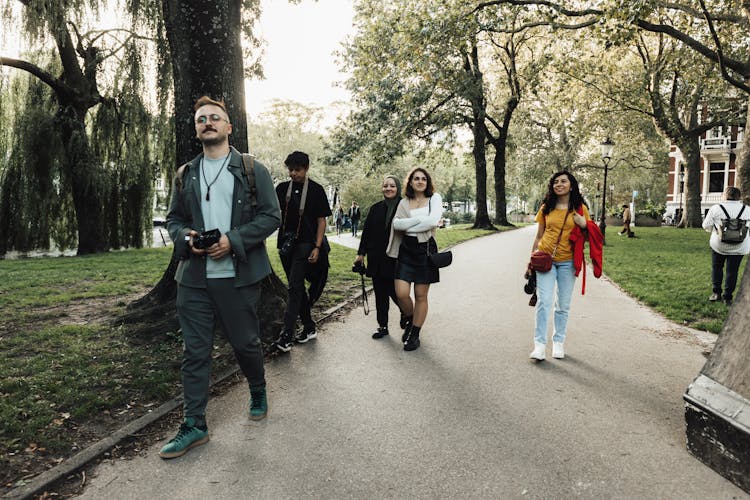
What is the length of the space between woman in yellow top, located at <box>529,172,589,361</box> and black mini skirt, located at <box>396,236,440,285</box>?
1064 millimetres

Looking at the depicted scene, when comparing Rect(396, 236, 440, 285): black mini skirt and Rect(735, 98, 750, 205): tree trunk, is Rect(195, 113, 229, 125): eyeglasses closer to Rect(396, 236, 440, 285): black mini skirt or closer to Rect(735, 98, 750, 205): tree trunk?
Rect(396, 236, 440, 285): black mini skirt

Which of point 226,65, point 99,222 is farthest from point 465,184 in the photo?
point 226,65

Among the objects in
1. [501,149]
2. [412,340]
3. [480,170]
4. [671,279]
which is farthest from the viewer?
[501,149]

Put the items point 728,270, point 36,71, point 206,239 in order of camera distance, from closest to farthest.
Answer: point 206,239 → point 728,270 → point 36,71

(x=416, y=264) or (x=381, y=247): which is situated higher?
(x=381, y=247)

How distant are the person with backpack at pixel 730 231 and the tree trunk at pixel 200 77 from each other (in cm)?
645

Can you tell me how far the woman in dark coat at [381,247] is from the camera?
5.83 metres

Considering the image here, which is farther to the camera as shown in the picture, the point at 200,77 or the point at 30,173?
the point at 30,173

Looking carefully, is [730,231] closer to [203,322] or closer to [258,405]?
[258,405]

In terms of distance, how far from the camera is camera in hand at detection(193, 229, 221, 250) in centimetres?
321

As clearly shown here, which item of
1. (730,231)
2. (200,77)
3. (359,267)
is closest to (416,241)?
(359,267)

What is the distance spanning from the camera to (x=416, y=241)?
17.6ft

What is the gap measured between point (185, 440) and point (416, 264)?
9.37 feet

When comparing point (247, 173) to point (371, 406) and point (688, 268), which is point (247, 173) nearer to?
point (371, 406)
